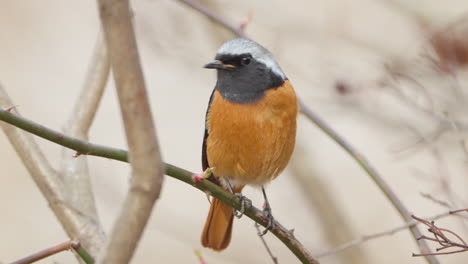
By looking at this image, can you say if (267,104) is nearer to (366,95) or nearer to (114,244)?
(366,95)

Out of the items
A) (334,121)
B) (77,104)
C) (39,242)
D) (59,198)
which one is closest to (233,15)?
(334,121)

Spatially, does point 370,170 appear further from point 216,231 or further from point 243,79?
point 216,231

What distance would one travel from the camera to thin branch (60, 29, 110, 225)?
11.5ft

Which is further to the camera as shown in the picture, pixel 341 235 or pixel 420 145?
pixel 341 235

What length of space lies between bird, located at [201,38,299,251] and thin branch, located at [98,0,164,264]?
8.02ft

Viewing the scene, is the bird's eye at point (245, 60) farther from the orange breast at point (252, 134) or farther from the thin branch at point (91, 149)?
the thin branch at point (91, 149)

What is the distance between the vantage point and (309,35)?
6.54 m

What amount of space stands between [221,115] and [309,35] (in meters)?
2.67

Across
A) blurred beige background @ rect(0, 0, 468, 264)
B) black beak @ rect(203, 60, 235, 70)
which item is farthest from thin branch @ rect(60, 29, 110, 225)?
blurred beige background @ rect(0, 0, 468, 264)

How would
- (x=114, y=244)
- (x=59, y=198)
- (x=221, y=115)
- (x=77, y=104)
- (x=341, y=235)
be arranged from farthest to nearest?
1. (x=341, y=235)
2. (x=221, y=115)
3. (x=77, y=104)
4. (x=59, y=198)
5. (x=114, y=244)

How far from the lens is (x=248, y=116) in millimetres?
4078

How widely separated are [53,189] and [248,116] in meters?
1.23

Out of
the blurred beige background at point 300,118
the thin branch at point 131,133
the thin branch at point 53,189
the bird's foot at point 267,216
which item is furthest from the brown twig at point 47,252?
the blurred beige background at point 300,118

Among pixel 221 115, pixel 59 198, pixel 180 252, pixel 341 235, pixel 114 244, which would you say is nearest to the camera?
pixel 114 244
